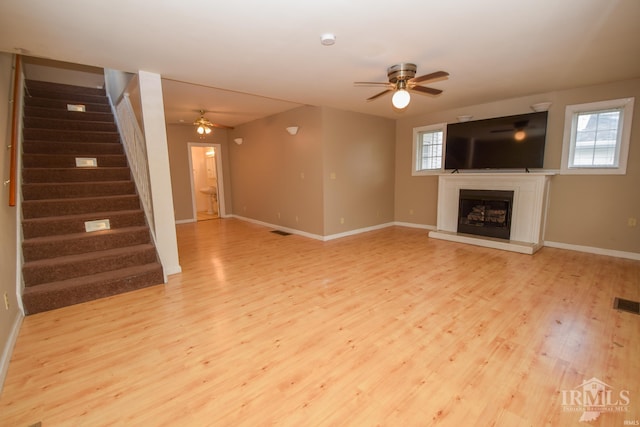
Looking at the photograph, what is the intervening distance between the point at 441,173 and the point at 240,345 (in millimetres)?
5212

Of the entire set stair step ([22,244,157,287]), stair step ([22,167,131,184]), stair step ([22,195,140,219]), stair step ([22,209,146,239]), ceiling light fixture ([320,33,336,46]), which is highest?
ceiling light fixture ([320,33,336,46])

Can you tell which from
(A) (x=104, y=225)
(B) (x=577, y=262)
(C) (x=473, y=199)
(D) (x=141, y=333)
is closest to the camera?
(D) (x=141, y=333)

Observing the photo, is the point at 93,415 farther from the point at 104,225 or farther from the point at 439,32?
the point at 439,32

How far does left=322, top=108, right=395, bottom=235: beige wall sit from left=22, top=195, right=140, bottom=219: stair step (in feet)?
10.4

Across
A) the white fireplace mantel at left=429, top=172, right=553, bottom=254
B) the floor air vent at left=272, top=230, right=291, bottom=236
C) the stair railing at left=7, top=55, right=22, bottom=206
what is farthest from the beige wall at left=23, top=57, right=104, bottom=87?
the white fireplace mantel at left=429, top=172, right=553, bottom=254

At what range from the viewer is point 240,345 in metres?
2.21

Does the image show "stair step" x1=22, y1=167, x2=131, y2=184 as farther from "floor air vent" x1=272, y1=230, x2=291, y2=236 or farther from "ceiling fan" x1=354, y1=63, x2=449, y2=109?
"ceiling fan" x1=354, y1=63, x2=449, y2=109

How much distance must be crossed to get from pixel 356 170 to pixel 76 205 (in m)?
4.58

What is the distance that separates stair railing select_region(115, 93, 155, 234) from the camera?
371 centimetres

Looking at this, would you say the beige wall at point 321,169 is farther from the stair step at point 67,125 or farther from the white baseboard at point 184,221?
the stair step at point 67,125

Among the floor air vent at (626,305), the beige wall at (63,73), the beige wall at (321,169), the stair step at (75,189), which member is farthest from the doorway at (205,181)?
the floor air vent at (626,305)

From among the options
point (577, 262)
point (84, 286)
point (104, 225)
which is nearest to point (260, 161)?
point (104, 225)

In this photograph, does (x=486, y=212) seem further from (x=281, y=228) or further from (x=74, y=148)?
(x=74, y=148)

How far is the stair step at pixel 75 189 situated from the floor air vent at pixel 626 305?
5.99 meters
